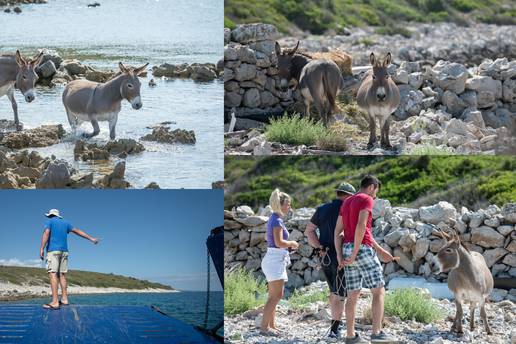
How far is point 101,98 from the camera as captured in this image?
36.4 feet

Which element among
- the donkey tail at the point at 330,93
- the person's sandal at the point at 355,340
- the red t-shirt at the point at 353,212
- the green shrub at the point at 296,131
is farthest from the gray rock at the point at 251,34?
the person's sandal at the point at 355,340

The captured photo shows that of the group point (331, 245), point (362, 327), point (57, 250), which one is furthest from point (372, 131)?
point (57, 250)

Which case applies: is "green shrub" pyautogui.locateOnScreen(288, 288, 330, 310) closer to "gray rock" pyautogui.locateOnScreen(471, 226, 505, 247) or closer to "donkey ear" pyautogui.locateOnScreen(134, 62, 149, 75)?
"gray rock" pyautogui.locateOnScreen(471, 226, 505, 247)

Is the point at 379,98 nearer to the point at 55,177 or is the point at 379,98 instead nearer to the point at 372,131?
the point at 372,131

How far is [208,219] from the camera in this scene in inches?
394

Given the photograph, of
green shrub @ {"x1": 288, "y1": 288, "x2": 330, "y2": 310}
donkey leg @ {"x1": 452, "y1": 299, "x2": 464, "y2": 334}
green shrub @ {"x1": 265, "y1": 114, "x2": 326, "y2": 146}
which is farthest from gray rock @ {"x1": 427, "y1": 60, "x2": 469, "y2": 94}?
donkey leg @ {"x1": 452, "y1": 299, "x2": 464, "y2": 334}

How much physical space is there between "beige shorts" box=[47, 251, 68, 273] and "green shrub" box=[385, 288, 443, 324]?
316cm

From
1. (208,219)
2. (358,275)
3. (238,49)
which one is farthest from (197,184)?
(238,49)

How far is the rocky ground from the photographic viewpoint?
30.5ft

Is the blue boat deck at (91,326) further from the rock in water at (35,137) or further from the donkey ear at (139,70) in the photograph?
the donkey ear at (139,70)

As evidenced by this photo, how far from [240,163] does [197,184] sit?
9.88 m

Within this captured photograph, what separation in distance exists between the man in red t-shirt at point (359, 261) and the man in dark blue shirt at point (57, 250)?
2537 mm

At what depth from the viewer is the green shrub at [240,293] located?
1072 centimetres

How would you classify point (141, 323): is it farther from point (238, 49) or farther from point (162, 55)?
point (238, 49)
